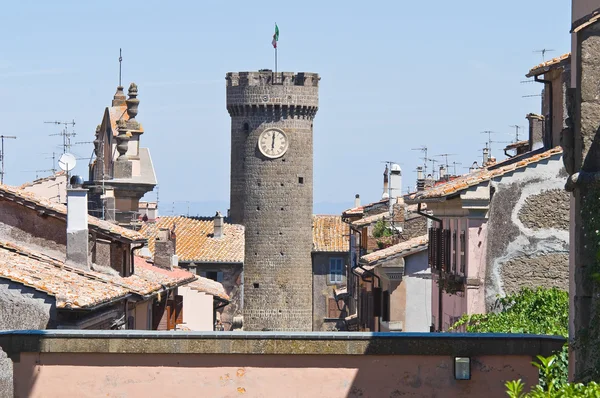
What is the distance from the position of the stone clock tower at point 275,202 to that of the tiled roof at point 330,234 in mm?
1488

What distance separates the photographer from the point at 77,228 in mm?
25797

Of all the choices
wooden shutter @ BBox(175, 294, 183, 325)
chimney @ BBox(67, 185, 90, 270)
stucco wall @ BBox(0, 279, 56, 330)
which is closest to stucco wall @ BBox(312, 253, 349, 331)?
wooden shutter @ BBox(175, 294, 183, 325)

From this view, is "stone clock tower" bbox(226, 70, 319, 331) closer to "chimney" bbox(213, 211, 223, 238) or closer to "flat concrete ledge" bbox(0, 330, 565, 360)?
"chimney" bbox(213, 211, 223, 238)

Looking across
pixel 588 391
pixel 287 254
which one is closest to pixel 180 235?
pixel 287 254

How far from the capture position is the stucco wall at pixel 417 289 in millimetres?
33188

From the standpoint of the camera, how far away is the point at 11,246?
79.9 feet

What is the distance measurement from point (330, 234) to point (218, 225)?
28.8ft

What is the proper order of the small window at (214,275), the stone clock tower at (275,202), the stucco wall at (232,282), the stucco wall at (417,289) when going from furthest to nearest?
the stone clock tower at (275,202), the small window at (214,275), the stucco wall at (232,282), the stucco wall at (417,289)

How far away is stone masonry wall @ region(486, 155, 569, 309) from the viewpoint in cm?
2225

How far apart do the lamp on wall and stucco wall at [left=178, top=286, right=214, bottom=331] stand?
2636cm

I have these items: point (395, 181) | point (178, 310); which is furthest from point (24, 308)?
point (395, 181)

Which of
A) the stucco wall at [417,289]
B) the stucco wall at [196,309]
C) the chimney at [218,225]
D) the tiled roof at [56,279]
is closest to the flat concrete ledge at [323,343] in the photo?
the tiled roof at [56,279]

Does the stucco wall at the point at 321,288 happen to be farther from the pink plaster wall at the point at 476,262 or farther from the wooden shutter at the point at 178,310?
the pink plaster wall at the point at 476,262

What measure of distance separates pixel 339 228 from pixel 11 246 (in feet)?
197
